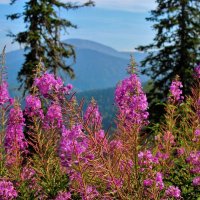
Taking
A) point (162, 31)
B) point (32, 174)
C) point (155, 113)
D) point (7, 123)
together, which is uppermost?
point (162, 31)

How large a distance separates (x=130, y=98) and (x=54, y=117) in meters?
0.94

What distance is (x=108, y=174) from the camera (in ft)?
9.33

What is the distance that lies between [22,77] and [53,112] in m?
20.9

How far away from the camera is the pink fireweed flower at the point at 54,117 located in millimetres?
5066

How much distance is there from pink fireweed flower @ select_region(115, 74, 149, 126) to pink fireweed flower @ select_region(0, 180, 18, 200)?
1346 mm

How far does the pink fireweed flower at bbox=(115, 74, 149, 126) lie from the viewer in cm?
491

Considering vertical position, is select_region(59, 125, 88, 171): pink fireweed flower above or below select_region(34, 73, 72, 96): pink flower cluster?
below

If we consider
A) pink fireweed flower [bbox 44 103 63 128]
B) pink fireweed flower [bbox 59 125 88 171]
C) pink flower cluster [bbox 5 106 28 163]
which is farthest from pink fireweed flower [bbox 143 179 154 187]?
pink flower cluster [bbox 5 106 28 163]

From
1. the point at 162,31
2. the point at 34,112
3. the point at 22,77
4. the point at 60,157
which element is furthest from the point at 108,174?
the point at 162,31

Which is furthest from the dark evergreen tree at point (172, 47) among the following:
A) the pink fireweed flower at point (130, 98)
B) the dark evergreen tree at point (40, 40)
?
the pink fireweed flower at point (130, 98)

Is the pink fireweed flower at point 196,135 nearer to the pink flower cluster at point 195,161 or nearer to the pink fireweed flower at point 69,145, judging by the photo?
the pink flower cluster at point 195,161

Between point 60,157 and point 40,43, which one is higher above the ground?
point 40,43

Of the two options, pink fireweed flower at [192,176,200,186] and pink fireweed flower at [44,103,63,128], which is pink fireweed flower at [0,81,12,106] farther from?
pink fireweed flower at [192,176,200,186]

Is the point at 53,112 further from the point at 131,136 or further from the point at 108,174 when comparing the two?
the point at 108,174
